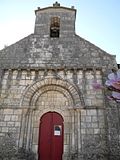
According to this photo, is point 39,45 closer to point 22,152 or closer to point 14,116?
point 14,116

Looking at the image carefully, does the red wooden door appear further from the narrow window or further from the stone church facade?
the narrow window

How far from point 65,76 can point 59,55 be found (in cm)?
118

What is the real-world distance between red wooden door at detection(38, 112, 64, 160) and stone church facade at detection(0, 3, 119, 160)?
0.05 m

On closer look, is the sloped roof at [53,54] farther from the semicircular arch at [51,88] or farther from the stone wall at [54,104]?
the semicircular arch at [51,88]

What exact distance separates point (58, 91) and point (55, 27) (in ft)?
12.2

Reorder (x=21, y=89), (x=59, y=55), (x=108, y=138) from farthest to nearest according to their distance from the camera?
(x=59, y=55) → (x=21, y=89) → (x=108, y=138)

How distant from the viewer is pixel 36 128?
838cm

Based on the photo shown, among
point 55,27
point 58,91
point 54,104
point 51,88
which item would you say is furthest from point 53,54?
point 54,104

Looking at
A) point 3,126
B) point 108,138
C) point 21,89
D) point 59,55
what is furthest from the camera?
point 59,55

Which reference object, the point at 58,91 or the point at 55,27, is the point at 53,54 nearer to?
the point at 58,91

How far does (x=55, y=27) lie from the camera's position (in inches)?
430

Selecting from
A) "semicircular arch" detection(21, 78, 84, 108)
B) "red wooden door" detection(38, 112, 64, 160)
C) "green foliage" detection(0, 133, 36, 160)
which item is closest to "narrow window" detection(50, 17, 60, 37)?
"semicircular arch" detection(21, 78, 84, 108)

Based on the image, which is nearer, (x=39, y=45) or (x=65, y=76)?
(x=65, y=76)

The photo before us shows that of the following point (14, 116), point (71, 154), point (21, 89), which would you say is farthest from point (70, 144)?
point (21, 89)
